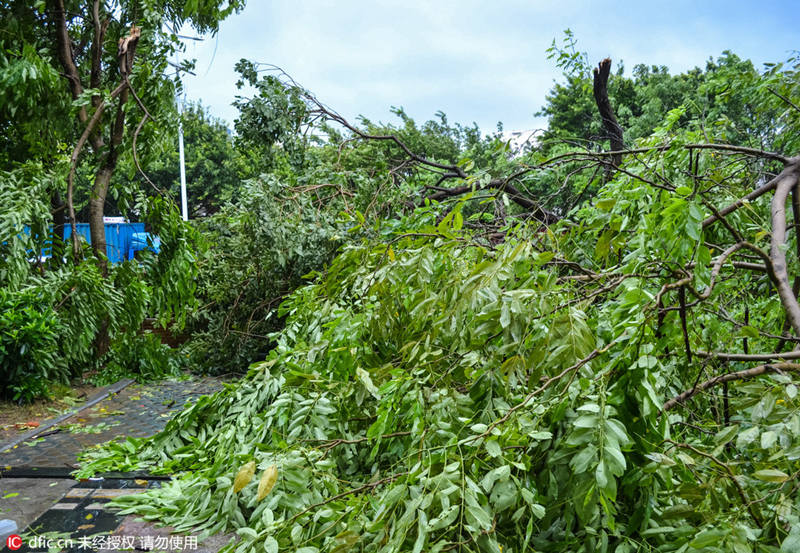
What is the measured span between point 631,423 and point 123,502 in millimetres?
3044

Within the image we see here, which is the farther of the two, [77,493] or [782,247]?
[77,493]

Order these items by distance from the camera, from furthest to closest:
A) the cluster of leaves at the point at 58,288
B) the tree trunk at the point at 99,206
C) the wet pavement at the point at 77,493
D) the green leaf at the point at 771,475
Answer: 1. the tree trunk at the point at 99,206
2. the cluster of leaves at the point at 58,288
3. the wet pavement at the point at 77,493
4. the green leaf at the point at 771,475

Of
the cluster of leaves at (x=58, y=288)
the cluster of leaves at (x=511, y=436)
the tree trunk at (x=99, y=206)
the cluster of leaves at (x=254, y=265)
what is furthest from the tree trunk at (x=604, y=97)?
the tree trunk at (x=99, y=206)

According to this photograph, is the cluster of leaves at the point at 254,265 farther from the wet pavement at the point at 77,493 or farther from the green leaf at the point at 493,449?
the green leaf at the point at 493,449

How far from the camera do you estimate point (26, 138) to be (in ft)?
23.0

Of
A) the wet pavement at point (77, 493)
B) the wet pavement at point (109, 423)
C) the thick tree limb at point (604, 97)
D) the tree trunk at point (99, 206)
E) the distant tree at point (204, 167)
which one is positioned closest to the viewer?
the wet pavement at point (77, 493)

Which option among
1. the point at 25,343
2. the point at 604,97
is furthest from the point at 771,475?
the point at 25,343

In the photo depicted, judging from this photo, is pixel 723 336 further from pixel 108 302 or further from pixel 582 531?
pixel 108 302

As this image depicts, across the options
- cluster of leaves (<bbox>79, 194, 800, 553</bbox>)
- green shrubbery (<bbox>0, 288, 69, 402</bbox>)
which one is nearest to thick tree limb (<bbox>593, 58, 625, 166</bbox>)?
cluster of leaves (<bbox>79, 194, 800, 553</bbox>)

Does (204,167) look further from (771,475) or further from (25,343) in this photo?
(771,475)

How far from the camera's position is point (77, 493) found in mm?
3660

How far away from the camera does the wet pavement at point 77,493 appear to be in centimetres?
296

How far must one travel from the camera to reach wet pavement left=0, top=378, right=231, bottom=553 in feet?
9.71

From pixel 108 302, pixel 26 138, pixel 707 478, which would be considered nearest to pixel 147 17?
pixel 26 138
